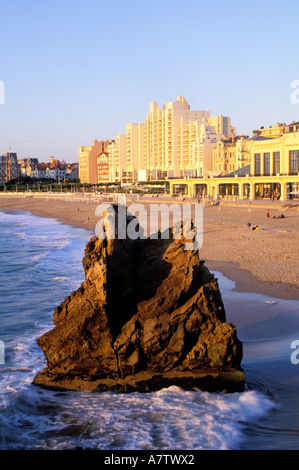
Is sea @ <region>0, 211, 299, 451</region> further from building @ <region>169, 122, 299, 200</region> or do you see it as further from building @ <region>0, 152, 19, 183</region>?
building @ <region>0, 152, 19, 183</region>

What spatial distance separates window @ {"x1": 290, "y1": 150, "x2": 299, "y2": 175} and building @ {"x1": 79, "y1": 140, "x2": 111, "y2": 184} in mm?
99061

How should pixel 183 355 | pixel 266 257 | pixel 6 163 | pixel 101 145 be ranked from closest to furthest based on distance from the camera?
pixel 183 355, pixel 266 257, pixel 101 145, pixel 6 163

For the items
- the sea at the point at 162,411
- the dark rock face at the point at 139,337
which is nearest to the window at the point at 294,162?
the sea at the point at 162,411

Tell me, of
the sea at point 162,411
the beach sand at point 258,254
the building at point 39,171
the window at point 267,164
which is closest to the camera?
the sea at point 162,411

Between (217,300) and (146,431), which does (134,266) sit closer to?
(217,300)

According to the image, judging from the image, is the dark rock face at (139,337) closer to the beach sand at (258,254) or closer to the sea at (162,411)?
the sea at (162,411)

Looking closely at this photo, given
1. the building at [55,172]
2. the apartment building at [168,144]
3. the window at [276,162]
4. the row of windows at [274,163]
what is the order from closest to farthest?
the row of windows at [274,163] → the window at [276,162] → the apartment building at [168,144] → the building at [55,172]

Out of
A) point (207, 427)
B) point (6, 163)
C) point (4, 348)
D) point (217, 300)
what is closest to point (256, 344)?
point (217, 300)

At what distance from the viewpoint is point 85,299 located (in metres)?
7.84

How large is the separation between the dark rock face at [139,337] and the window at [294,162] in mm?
52831

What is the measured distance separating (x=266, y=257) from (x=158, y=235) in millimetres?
11834

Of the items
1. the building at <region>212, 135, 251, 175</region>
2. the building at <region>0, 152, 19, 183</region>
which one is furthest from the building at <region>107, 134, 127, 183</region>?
the building at <region>0, 152, 19, 183</region>

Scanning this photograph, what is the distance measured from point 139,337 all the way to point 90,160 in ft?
487

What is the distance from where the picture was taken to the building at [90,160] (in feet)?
502
